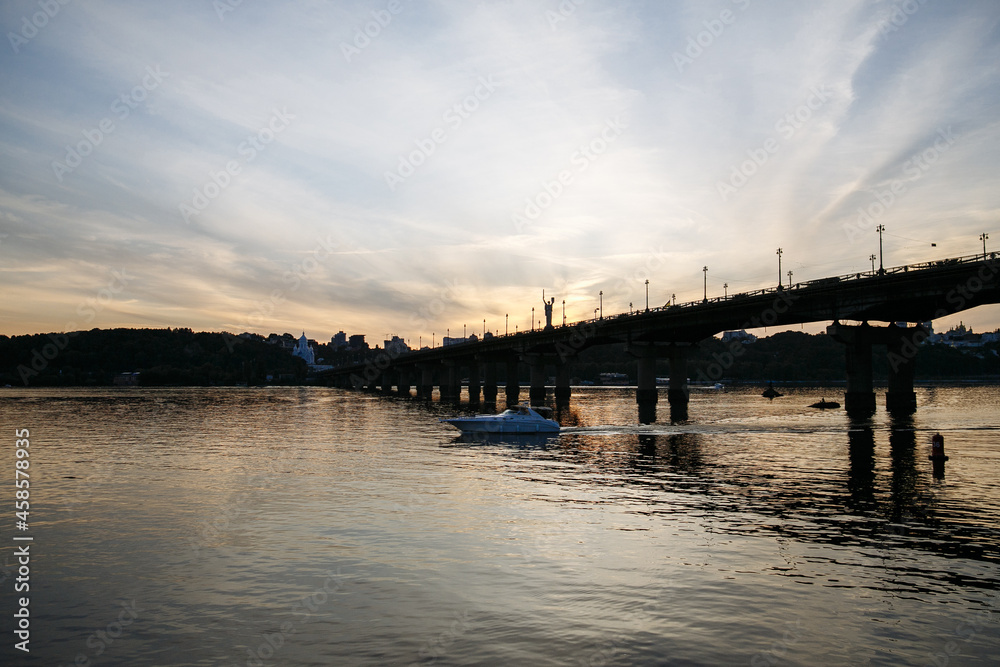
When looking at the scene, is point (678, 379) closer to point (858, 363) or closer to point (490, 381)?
point (858, 363)

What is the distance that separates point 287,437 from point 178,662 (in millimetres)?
55843

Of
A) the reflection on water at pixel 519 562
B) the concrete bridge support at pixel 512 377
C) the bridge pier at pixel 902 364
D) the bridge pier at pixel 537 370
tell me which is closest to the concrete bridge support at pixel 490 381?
A: the concrete bridge support at pixel 512 377

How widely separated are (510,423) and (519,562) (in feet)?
136

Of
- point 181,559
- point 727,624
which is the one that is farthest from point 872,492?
point 181,559

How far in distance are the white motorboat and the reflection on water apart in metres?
17.7

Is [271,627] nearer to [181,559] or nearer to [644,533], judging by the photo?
[181,559]

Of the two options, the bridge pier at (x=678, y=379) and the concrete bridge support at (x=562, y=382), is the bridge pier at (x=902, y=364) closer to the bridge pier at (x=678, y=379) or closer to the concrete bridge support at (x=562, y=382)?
the bridge pier at (x=678, y=379)

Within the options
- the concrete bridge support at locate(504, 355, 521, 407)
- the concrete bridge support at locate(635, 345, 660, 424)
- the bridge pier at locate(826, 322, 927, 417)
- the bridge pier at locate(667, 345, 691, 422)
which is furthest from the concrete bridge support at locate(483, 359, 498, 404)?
the bridge pier at locate(826, 322, 927, 417)

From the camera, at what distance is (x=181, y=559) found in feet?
69.8

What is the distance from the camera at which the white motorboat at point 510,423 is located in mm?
62094

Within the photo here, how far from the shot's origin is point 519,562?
2048 centimetres

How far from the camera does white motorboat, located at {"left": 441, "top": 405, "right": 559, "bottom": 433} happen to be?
62.1 meters

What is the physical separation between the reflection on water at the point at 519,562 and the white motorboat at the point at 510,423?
17720 mm

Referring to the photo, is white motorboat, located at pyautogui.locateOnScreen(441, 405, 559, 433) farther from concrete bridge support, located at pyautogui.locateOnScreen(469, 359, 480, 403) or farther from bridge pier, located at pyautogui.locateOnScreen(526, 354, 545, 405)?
concrete bridge support, located at pyautogui.locateOnScreen(469, 359, 480, 403)
